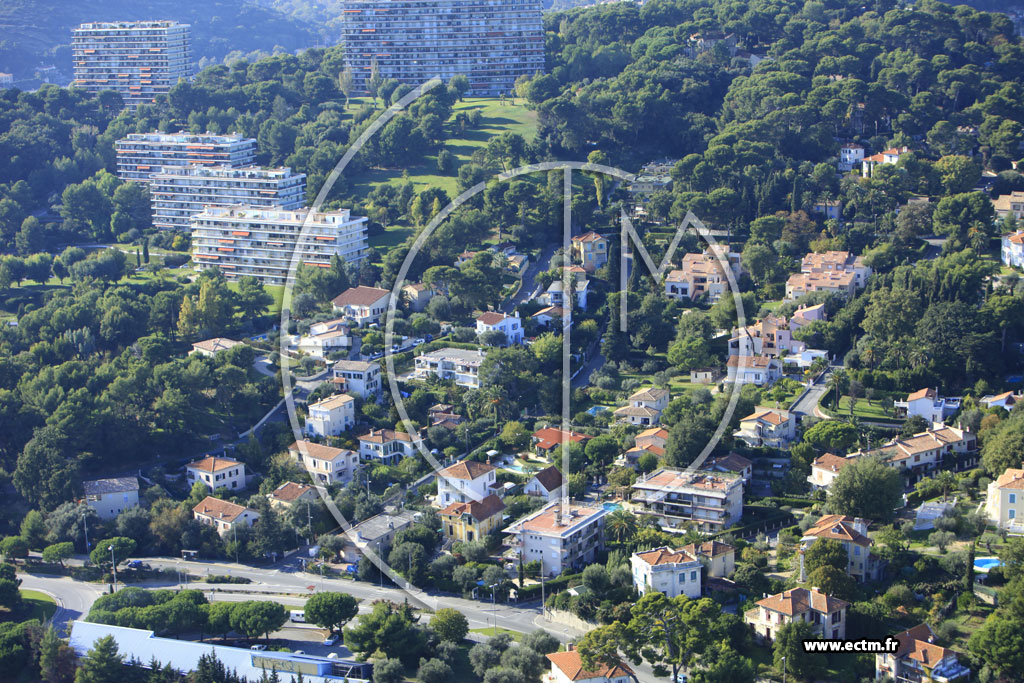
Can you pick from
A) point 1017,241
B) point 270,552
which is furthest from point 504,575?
point 1017,241

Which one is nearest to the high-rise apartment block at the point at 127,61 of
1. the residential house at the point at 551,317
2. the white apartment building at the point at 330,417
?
the residential house at the point at 551,317

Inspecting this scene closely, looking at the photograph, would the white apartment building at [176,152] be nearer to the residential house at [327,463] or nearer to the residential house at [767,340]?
the residential house at [327,463]

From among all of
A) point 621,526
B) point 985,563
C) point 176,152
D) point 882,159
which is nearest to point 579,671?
point 621,526

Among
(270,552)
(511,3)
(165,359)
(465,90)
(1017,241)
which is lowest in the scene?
(270,552)

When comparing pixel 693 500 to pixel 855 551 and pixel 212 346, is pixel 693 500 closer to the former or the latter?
pixel 855 551

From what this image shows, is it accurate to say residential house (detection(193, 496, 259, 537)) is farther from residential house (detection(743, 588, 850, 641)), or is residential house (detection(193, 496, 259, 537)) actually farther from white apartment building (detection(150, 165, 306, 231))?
white apartment building (detection(150, 165, 306, 231))

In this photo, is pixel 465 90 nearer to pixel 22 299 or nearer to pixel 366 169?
pixel 366 169

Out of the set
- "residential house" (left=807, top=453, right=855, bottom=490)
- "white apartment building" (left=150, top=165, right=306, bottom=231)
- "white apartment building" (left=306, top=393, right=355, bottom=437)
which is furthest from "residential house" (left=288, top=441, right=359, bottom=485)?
"white apartment building" (left=150, top=165, right=306, bottom=231)
